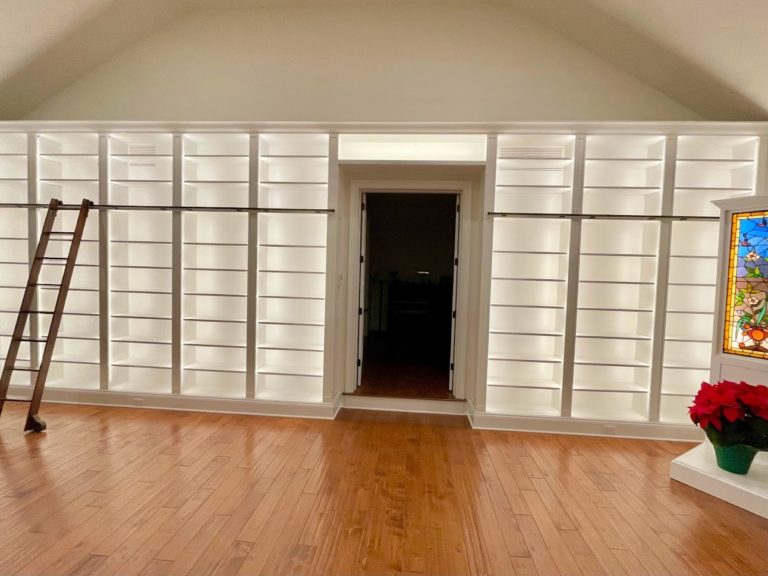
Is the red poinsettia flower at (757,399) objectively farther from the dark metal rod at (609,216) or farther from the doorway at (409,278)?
the doorway at (409,278)

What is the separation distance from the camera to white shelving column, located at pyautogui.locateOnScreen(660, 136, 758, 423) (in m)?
3.33

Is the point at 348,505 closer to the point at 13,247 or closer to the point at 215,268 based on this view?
the point at 215,268

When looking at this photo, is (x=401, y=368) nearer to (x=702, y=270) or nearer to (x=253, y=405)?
(x=253, y=405)

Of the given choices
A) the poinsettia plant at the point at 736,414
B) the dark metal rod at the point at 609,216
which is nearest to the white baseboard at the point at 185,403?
the dark metal rod at the point at 609,216

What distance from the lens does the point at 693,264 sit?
3471 millimetres

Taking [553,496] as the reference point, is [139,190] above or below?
above

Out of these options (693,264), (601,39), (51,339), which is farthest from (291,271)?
(693,264)

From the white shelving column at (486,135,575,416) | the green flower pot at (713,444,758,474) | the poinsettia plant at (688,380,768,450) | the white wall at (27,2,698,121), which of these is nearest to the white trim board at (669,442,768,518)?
the green flower pot at (713,444,758,474)

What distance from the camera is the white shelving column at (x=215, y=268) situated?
3.71 metres

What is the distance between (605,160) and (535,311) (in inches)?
58.2

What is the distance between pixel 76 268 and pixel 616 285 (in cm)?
528

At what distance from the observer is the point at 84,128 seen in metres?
3.60

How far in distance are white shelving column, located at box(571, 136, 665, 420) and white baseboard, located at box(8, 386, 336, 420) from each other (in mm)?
2475

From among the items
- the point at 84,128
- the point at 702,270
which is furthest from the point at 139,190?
the point at 702,270
